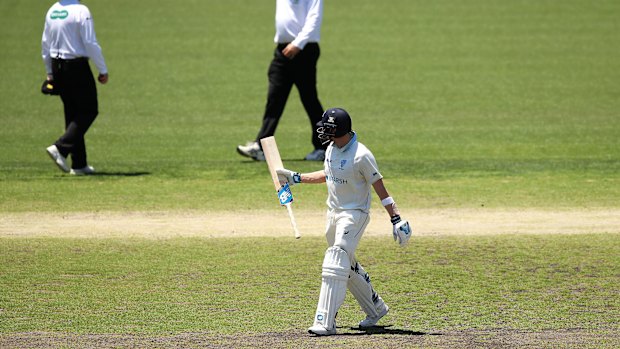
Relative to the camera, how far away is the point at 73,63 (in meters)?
14.5

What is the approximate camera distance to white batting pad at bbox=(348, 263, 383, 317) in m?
8.30

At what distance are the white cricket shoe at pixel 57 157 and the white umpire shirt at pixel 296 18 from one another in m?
3.24

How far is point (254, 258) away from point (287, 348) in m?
3.13

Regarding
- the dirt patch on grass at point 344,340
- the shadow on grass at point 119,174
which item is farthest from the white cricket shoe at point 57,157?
the dirt patch on grass at point 344,340

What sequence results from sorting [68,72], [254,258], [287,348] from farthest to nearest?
[68,72] < [254,258] < [287,348]

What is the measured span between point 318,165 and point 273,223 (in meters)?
3.05

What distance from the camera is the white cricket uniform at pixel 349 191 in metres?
8.14

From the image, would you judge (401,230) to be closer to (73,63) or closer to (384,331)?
(384,331)

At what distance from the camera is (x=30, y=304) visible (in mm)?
8805

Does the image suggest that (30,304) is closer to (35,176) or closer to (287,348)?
(287,348)

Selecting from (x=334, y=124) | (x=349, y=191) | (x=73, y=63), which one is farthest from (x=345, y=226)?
(x=73, y=63)

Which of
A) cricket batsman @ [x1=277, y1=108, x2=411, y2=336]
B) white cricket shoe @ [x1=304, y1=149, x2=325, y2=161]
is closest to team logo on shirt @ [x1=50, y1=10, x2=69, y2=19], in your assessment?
white cricket shoe @ [x1=304, y1=149, x2=325, y2=161]

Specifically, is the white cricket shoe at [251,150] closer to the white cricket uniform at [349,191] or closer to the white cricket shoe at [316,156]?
the white cricket shoe at [316,156]

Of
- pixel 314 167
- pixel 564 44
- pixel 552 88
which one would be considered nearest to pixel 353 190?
pixel 314 167
